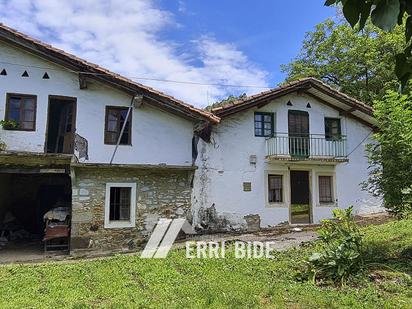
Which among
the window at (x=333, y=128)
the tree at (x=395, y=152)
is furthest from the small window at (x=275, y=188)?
the tree at (x=395, y=152)

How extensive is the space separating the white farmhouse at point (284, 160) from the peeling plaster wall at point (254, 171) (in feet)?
0.12

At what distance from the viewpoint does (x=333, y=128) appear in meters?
16.2

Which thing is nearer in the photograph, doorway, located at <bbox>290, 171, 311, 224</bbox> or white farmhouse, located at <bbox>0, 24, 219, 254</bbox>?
white farmhouse, located at <bbox>0, 24, 219, 254</bbox>

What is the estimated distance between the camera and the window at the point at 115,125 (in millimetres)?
12609

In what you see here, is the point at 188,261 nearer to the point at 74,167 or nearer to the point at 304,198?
the point at 74,167

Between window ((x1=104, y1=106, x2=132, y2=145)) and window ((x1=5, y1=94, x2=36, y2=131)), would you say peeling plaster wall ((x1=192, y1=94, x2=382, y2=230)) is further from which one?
window ((x1=5, y1=94, x2=36, y2=131))

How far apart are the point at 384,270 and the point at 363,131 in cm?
1040

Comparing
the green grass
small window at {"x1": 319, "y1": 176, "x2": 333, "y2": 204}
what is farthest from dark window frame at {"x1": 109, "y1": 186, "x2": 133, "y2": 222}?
small window at {"x1": 319, "y1": 176, "x2": 333, "y2": 204}

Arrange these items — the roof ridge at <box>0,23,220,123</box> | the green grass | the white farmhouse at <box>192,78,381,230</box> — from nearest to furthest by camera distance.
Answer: the green grass → the roof ridge at <box>0,23,220,123</box> → the white farmhouse at <box>192,78,381,230</box>

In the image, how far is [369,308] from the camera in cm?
532

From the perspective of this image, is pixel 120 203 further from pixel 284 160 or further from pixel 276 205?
pixel 284 160

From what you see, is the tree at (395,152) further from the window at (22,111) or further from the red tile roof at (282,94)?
the window at (22,111)

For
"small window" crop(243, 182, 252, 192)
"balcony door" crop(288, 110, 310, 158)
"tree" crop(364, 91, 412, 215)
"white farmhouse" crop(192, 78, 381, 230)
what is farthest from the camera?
"balcony door" crop(288, 110, 310, 158)

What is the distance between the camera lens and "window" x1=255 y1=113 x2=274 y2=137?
1499cm
